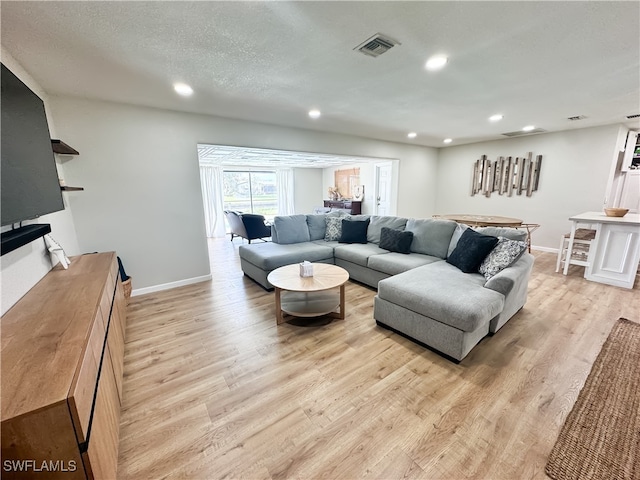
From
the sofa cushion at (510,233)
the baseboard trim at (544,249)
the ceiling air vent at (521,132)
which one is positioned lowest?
the baseboard trim at (544,249)

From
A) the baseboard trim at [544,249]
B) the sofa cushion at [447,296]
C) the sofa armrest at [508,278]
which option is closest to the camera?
the sofa cushion at [447,296]

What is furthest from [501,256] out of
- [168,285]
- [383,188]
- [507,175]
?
[383,188]

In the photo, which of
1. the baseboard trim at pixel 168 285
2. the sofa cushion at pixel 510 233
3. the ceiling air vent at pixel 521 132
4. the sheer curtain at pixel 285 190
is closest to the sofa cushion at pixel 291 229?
the baseboard trim at pixel 168 285

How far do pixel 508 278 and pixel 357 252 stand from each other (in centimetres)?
183

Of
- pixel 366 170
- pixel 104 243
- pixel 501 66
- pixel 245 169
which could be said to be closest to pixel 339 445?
pixel 501 66

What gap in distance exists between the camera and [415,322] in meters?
2.25

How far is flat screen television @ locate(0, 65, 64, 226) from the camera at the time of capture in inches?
52.3

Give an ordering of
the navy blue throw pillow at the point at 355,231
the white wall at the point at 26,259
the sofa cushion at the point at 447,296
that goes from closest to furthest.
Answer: the white wall at the point at 26,259, the sofa cushion at the point at 447,296, the navy blue throw pillow at the point at 355,231

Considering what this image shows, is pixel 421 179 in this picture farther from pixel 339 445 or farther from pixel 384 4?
pixel 339 445

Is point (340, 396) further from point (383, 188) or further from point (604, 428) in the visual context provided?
point (383, 188)

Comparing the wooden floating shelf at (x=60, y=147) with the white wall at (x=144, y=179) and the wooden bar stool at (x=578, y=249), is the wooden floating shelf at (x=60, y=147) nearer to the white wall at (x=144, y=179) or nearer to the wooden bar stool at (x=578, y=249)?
the white wall at (x=144, y=179)

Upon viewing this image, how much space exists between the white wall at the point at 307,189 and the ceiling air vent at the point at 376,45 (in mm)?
7592

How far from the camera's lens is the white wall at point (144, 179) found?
2.92 meters

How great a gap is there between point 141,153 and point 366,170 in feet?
20.7
